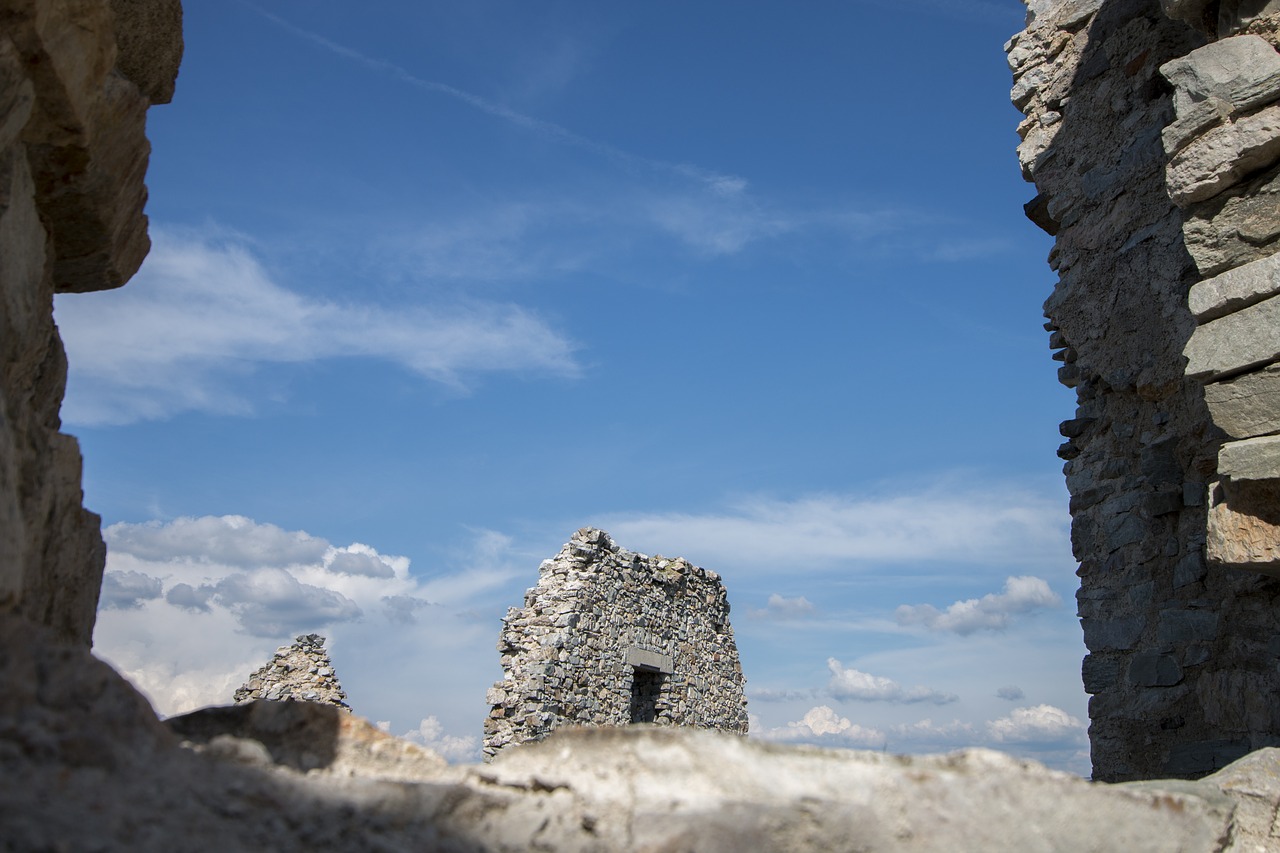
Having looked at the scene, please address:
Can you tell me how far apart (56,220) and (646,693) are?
1182 centimetres

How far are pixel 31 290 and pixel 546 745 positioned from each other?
132 centimetres

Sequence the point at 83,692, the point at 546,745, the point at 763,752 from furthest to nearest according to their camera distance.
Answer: the point at 546,745, the point at 763,752, the point at 83,692

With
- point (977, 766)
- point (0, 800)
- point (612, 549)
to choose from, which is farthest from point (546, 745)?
point (612, 549)

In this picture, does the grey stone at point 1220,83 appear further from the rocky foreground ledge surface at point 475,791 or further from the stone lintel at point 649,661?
the stone lintel at point 649,661

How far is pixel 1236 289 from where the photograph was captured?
3256 mm

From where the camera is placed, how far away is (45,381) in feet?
6.67

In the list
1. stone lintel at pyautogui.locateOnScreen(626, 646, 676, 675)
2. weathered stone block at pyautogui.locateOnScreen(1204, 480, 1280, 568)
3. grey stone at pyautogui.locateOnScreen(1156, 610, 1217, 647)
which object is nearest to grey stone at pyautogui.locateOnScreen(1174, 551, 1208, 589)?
grey stone at pyautogui.locateOnScreen(1156, 610, 1217, 647)

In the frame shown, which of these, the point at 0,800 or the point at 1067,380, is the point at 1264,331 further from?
the point at 0,800

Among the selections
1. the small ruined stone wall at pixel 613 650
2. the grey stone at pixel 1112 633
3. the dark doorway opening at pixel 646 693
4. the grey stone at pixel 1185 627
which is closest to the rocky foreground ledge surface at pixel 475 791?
the grey stone at pixel 1185 627

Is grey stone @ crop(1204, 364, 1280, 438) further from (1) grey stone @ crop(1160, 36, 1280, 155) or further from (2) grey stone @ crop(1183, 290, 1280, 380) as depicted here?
(1) grey stone @ crop(1160, 36, 1280, 155)

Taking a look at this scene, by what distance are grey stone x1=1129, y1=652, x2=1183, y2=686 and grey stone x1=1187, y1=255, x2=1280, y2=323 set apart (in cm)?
207

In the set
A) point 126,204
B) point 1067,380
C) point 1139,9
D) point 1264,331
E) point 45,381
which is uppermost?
point 1139,9

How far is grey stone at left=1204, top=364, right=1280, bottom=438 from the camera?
312cm

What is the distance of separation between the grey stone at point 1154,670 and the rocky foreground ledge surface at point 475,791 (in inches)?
114
